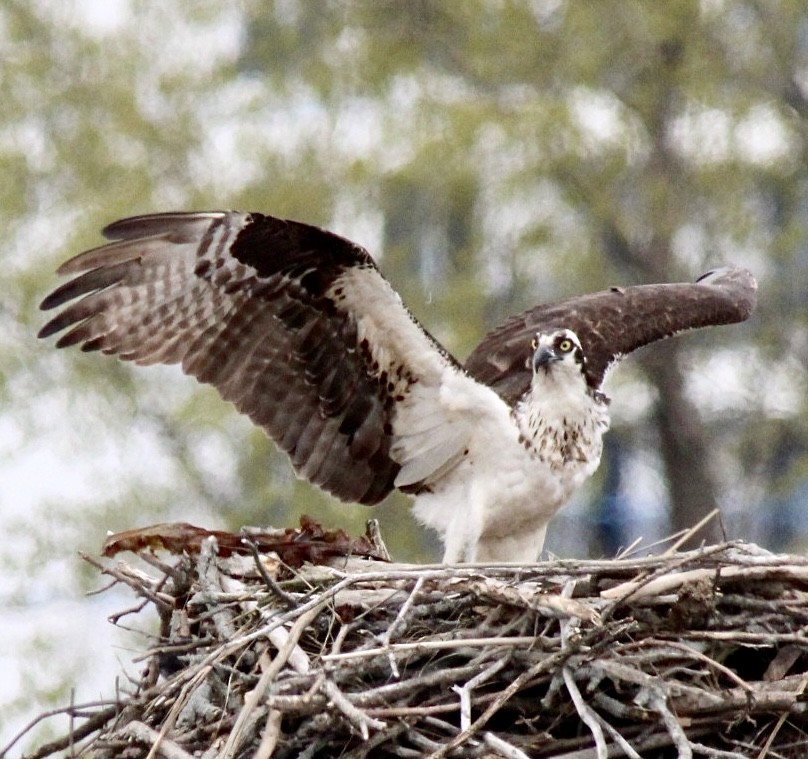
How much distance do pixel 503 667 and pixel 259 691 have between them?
2.04 ft

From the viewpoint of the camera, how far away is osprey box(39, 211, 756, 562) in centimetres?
607

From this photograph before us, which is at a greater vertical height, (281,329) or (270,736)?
(281,329)

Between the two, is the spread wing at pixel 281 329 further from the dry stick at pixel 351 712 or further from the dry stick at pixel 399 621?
the dry stick at pixel 351 712

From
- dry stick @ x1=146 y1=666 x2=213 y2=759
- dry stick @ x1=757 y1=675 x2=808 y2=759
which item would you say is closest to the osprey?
dry stick @ x1=146 y1=666 x2=213 y2=759

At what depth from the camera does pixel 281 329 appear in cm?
625

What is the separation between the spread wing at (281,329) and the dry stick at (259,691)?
4.96 ft

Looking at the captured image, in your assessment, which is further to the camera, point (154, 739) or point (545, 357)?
point (545, 357)

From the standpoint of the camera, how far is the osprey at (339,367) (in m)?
6.07

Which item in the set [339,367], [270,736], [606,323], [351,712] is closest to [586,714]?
[351,712]

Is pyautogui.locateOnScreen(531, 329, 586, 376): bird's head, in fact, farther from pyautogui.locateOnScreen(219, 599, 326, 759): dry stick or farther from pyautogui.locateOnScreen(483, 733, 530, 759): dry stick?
pyautogui.locateOnScreen(483, 733, 530, 759): dry stick

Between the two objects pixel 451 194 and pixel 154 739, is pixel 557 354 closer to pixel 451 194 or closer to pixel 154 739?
pixel 154 739

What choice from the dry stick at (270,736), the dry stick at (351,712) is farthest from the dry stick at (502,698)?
the dry stick at (270,736)

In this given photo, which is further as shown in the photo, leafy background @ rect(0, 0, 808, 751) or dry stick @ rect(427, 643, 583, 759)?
leafy background @ rect(0, 0, 808, 751)

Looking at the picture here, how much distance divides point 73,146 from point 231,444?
10.2 ft
